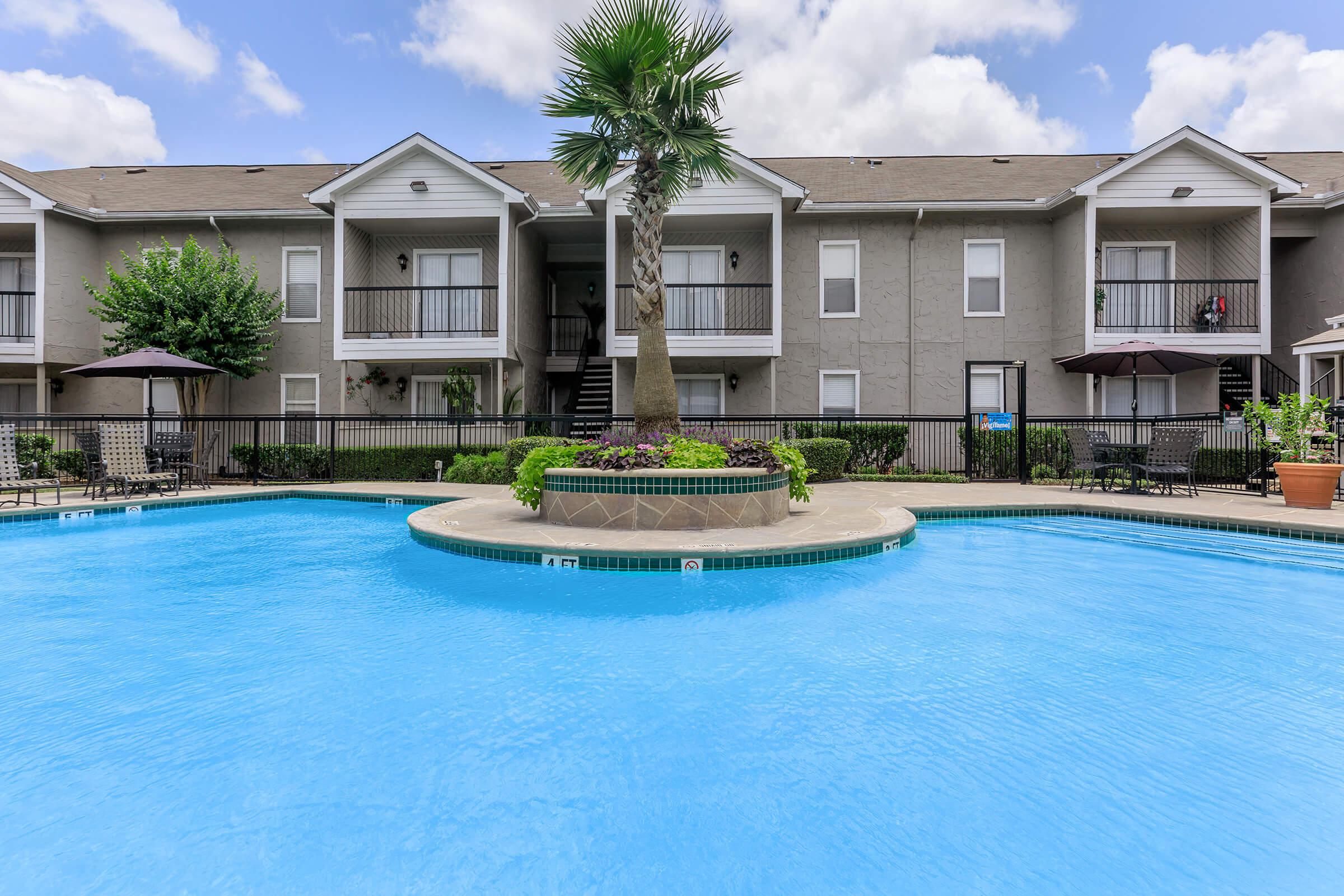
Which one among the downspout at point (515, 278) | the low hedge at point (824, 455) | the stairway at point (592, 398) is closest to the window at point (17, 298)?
the downspout at point (515, 278)

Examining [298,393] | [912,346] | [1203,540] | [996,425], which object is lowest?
[1203,540]

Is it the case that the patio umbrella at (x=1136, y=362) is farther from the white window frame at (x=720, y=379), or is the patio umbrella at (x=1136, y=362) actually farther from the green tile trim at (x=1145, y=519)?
the white window frame at (x=720, y=379)

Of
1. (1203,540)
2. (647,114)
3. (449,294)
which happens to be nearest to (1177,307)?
(1203,540)

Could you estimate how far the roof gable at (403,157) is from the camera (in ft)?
48.6

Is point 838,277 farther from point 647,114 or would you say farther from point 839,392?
point 647,114

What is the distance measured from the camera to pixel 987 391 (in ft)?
51.9

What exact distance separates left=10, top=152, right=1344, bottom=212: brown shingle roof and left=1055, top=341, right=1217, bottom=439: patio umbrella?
5.15m

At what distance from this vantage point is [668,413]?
8.48 m

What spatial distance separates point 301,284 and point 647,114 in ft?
41.6

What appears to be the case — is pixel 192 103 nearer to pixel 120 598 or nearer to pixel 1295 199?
pixel 120 598

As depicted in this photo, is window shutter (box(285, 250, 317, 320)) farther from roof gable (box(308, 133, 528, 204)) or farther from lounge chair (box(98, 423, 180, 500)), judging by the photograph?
lounge chair (box(98, 423, 180, 500))

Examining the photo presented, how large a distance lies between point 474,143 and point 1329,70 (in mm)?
24239

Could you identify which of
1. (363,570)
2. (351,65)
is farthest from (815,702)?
(351,65)

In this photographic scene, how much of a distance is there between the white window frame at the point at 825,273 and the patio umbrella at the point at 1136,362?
4.71 m
